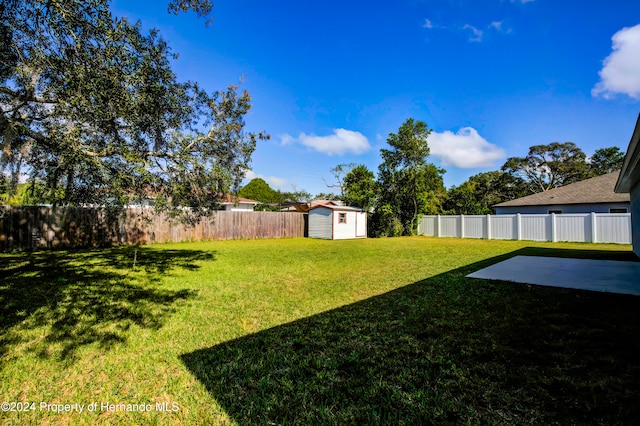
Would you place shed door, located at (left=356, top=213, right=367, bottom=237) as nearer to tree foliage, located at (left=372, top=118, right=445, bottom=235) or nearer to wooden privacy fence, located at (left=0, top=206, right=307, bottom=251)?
tree foliage, located at (left=372, top=118, right=445, bottom=235)

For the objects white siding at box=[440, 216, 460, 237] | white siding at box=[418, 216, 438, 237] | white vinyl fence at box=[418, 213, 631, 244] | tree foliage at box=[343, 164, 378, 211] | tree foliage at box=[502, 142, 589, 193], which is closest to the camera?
white vinyl fence at box=[418, 213, 631, 244]

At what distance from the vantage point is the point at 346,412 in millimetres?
1971

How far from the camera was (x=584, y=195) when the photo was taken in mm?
18562

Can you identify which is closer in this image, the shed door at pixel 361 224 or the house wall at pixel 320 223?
the house wall at pixel 320 223

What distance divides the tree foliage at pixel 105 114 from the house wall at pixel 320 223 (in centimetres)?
1146

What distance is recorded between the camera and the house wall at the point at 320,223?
19628mm

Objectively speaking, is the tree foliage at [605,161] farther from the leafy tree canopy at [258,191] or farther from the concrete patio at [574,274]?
the leafy tree canopy at [258,191]

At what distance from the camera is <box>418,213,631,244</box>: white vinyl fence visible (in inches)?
576

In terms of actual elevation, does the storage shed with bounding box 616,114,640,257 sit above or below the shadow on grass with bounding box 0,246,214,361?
above

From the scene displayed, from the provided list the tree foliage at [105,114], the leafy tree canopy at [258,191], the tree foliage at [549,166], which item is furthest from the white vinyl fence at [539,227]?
the leafy tree canopy at [258,191]

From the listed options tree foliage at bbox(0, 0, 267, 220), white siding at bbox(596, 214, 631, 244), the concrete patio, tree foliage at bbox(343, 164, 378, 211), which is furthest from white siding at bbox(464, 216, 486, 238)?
tree foliage at bbox(0, 0, 267, 220)

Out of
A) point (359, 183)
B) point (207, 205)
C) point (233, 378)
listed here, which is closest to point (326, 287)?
point (233, 378)

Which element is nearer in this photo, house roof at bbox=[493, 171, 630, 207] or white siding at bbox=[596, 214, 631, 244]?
white siding at bbox=[596, 214, 631, 244]

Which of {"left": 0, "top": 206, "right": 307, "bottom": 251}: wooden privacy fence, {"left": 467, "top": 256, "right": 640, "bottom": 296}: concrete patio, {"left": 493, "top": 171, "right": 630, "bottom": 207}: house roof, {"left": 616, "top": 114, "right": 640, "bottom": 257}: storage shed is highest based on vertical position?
{"left": 493, "top": 171, "right": 630, "bottom": 207}: house roof
